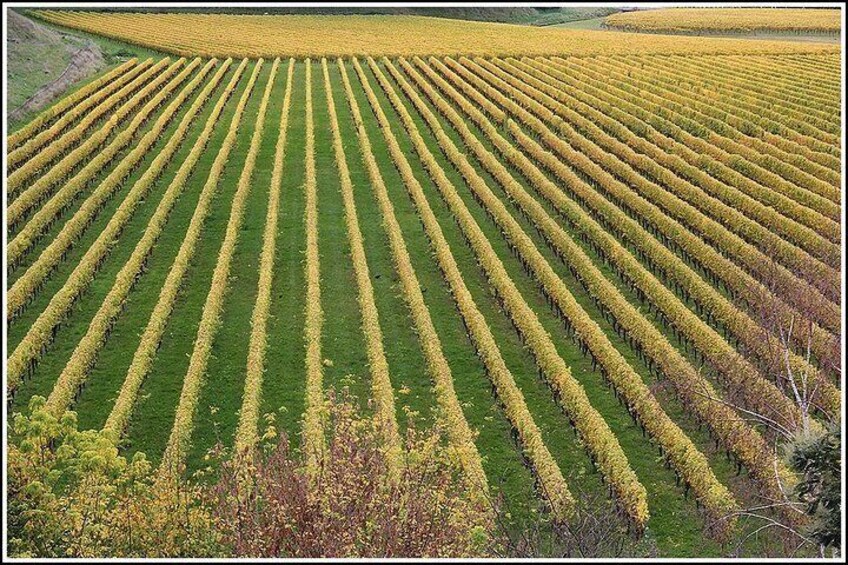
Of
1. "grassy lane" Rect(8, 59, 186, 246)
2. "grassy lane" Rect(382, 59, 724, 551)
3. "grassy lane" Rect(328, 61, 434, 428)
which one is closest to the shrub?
"grassy lane" Rect(382, 59, 724, 551)

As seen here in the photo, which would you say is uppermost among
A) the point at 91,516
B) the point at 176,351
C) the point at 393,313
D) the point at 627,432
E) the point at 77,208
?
the point at 77,208

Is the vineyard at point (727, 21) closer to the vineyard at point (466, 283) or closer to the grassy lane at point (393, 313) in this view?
the vineyard at point (466, 283)

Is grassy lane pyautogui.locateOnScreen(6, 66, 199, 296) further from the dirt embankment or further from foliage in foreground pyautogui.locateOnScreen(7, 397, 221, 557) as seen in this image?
foliage in foreground pyautogui.locateOnScreen(7, 397, 221, 557)

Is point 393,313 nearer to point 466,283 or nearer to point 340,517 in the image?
point 466,283

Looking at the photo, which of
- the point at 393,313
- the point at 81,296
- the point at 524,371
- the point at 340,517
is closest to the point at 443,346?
the point at 393,313

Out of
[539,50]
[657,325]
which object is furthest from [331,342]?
[539,50]

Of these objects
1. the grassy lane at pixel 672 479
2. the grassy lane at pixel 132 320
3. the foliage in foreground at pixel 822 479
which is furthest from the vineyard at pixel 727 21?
the foliage in foreground at pixel 822 479
